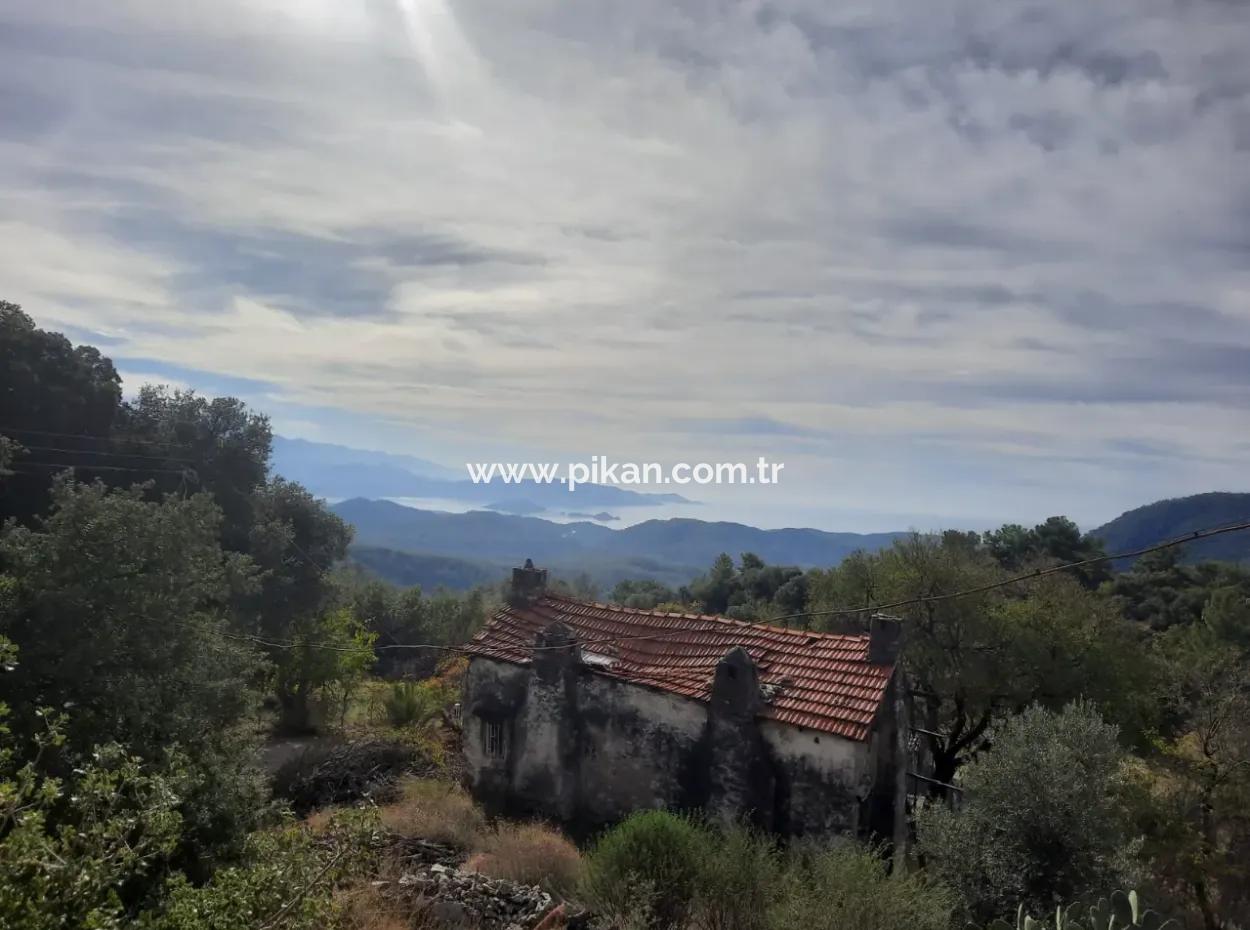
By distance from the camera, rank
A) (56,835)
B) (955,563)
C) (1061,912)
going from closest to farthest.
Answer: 1. (56,835)
2. (1061,912)
3. (955,563)

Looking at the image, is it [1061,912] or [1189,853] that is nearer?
[1061,912]

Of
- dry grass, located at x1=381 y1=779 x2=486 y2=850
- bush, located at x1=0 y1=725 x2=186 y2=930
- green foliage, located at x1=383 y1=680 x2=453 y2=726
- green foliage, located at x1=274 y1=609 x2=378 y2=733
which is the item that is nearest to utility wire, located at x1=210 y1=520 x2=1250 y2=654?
green foliage, located at x1=274 y1=609 x2=378 y2=733

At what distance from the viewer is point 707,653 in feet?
69.1

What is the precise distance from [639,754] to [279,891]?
43.8ft

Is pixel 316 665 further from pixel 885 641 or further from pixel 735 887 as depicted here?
pixel 735 887

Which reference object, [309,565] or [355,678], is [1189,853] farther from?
[309,565]

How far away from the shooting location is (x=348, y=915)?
1185cm

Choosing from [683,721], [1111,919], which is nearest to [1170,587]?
[683,721]

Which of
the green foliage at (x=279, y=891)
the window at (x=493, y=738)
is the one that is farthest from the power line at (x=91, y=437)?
the green foliage at (x=279, y=891)

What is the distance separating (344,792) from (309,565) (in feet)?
42.4

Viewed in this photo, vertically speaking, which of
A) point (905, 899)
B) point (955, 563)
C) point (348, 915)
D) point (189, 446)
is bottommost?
point (348, 915)

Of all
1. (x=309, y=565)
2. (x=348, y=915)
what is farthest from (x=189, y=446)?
(x=348, y=915)

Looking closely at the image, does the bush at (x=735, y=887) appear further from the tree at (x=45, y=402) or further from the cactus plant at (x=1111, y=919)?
the tree at (x=45, y=402)

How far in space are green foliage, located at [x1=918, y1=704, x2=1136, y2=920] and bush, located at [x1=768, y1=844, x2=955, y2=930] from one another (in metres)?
1.11
